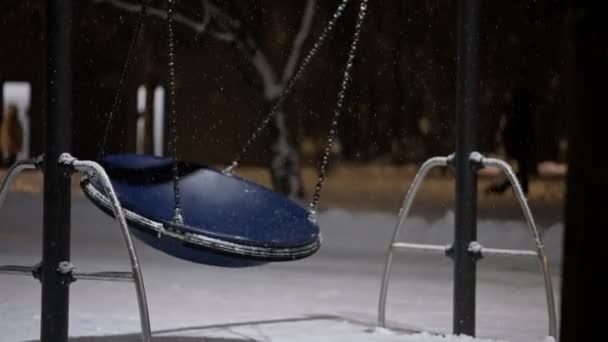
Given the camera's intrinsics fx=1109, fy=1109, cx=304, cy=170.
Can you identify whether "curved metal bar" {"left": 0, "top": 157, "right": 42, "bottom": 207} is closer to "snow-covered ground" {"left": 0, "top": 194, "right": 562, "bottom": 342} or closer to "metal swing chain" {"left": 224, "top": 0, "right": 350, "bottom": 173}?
"snow-covered ground" {"left": 0, "top": 194, "right": 562, "bottom": 342}

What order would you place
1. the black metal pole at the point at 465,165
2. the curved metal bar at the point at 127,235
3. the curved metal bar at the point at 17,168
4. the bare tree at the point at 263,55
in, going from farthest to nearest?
the bare tree at the point at 263,55, the black metal pole at the point at 465,165, the curved metal bar at the point at 17,168, the curved metal bar at the point at 127,235

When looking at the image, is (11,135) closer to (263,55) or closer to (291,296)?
(263,55)

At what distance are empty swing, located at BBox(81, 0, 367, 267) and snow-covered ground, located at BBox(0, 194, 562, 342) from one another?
640 millimetres

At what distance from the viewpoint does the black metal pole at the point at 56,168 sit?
174 inches

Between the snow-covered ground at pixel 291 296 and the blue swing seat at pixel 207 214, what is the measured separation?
25.0 inches

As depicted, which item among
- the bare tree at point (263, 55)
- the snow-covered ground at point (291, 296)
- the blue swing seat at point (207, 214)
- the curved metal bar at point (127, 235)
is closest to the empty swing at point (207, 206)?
the blue swing seat at point (207, 214)

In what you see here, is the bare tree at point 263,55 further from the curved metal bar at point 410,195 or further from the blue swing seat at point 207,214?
the curved metal bar at point 410,195

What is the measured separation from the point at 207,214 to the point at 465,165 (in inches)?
50.9

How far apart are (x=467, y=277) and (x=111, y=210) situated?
5.87 ft

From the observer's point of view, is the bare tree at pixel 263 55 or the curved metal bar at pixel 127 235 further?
the bare tree at pixel 263 55

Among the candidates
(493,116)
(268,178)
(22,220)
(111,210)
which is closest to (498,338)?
(111,210)

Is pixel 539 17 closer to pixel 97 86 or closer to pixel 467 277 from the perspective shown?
pixel 97 86

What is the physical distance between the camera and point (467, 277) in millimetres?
5410

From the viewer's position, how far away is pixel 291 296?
7375 mm
